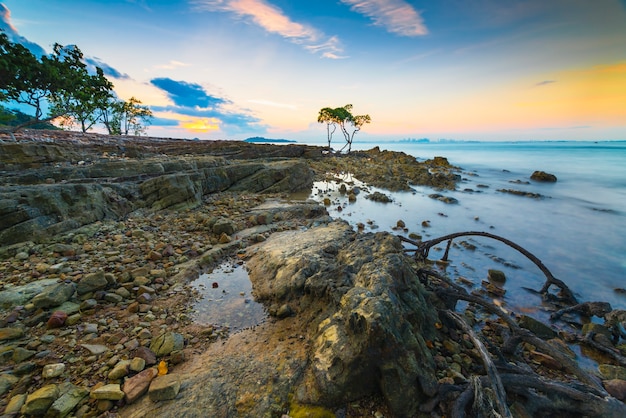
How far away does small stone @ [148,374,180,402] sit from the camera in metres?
3.15

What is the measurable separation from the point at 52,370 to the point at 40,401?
620 mm

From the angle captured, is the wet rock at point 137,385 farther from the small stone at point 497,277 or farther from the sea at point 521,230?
the small stone at point 497,277

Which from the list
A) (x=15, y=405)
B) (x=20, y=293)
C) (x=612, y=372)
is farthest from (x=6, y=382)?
(x=612, y=372)

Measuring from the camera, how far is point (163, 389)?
3.17 m

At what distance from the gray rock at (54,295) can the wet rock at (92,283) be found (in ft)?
0.41

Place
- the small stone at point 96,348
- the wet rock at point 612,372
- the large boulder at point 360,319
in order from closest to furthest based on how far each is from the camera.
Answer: the large boulder at point 360,319 < the small stone at point 96,348 < the wet rock at point 612,372

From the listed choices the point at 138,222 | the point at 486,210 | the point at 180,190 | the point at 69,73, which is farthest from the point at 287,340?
the point at 69,73

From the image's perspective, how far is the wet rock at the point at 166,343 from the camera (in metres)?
3.99

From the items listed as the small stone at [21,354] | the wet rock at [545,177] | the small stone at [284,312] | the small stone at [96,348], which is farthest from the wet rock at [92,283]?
the wet rock at [545,177]

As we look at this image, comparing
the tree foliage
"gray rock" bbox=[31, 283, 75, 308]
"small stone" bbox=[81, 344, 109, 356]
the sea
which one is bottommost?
the sea

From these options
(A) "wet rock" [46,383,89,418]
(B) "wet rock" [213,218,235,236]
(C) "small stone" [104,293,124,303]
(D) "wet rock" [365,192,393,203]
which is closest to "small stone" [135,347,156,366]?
(A) "wet rock" [46,383,89,418]

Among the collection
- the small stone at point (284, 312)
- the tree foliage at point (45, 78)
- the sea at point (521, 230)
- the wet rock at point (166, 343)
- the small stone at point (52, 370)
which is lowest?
the sea at point (521, 230)

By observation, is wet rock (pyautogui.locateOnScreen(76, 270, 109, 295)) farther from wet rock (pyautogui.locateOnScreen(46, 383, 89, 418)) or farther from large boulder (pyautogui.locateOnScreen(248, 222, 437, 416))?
large boulder (pyautogui.locateOnScreen(248, 222, 437, 416))

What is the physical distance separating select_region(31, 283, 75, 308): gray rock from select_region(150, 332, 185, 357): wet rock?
89.1 inches
